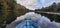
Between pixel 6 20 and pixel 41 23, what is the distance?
61 centimetres

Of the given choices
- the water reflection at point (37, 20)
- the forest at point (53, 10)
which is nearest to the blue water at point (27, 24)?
the water reflection at point (37, 20)

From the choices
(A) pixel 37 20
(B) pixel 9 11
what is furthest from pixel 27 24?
(B) pixel 9 11

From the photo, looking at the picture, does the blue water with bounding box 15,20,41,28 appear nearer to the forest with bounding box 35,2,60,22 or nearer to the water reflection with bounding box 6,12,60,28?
the water reflection with bounding box 6,12,60,28

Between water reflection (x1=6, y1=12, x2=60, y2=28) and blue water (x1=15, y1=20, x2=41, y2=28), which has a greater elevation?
water reflection (x1=6, y1=12, x2=60, y2=28)

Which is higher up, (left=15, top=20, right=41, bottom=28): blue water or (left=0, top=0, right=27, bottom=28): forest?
(left=0, top=0, right=27, bottom=28): forest

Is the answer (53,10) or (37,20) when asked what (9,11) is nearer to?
(37,20)

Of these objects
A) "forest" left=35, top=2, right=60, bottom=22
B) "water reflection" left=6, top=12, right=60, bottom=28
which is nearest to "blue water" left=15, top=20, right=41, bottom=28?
"water reflection" left=6, top=12, right=60, bottom=28

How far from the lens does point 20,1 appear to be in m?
2.66

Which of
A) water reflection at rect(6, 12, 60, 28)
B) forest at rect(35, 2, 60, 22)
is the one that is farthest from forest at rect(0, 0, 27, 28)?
forest at rect(35, 2, 60, 22)

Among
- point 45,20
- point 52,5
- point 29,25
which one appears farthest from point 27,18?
point 52,5

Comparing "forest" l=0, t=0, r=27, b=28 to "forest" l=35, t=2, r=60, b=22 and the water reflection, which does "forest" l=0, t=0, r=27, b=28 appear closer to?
the water reflection

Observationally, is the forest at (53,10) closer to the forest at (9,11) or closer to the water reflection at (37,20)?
the water reflection at (37,20)

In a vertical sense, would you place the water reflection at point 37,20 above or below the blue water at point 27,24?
above

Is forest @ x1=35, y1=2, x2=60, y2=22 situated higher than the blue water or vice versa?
forest @ x1=35, y1=2, x2=60, y2=22
